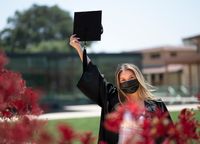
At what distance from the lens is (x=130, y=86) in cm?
365

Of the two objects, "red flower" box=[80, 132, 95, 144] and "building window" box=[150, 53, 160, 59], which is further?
"building window" box=[150, 53, 160, 59]

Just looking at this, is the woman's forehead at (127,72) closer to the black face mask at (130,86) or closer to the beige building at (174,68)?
the black face mask at (130,86)

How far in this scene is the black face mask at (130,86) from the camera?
365 centimetres

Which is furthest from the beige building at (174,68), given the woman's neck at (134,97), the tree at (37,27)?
the woman's neck at (134,97)

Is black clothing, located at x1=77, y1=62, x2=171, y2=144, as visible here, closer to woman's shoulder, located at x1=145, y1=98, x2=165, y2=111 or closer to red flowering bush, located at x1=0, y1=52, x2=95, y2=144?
woman's shoulder, located at x1=145, y1=98, x2=165, y2=111

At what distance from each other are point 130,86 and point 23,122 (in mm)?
1031

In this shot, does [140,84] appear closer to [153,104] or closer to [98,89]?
[153,104]

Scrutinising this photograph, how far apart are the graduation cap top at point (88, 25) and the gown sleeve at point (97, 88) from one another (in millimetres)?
274

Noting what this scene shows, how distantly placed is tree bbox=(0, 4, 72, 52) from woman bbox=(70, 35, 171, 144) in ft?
Answer: 228

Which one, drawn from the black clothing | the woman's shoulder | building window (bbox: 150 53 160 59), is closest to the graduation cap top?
the black clothing

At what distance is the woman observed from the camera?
12.0 ft

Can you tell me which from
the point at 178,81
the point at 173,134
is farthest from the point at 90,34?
the point at 178,81

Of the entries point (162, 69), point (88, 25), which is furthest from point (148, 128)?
point (162, 69)

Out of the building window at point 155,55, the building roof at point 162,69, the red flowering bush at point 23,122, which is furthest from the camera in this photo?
the building window at point 155,55
